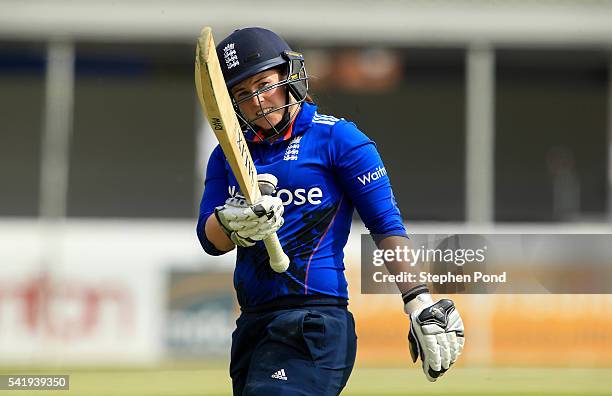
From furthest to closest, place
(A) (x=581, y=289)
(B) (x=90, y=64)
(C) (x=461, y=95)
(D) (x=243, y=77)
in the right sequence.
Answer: (C) (x=461, y=95) < (B) (x=90, y=64) < (A) (x=581, y=289) < (D) (x=243, y=77)

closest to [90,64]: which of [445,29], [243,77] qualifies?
[445,29]

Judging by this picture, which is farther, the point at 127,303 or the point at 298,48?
the point at 298,48

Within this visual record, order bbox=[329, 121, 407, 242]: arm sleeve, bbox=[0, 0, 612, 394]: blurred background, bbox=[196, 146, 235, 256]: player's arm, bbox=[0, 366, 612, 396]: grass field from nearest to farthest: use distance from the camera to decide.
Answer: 1. bbox=[329, 121, 407, 242]: arm sleeve
2. bbox=[196, 146, 235, 256]: player's arm
3. bbox=[0, 366, 612, 396]: grass field
4. bbox=[0, 0, 612, 394]: blurred background

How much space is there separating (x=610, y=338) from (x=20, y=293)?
619cm

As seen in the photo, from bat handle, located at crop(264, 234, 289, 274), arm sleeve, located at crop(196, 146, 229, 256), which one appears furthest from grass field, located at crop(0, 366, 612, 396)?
bat handle, located at crop(264, 234, 289, 274)

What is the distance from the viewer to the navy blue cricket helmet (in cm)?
377

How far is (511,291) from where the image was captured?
18.7 ft

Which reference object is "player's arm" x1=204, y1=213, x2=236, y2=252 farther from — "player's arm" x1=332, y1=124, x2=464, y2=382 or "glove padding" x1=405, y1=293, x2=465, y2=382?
"glove padding" x1=405, y1=293, x2=465, y2=382

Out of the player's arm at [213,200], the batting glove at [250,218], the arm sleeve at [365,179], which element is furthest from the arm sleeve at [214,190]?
the arm sleeve at [365,179]

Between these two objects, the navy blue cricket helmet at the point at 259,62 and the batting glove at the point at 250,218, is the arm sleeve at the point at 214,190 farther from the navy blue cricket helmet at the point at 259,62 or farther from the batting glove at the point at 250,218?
the batting glove at the point at 250,218

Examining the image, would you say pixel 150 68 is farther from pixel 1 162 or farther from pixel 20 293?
pixel 20 293

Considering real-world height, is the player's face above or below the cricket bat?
above

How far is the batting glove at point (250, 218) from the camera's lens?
11.5ft

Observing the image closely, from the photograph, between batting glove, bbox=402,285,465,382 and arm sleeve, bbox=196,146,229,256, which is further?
arm sleeve, bbox=196,146,229,256
